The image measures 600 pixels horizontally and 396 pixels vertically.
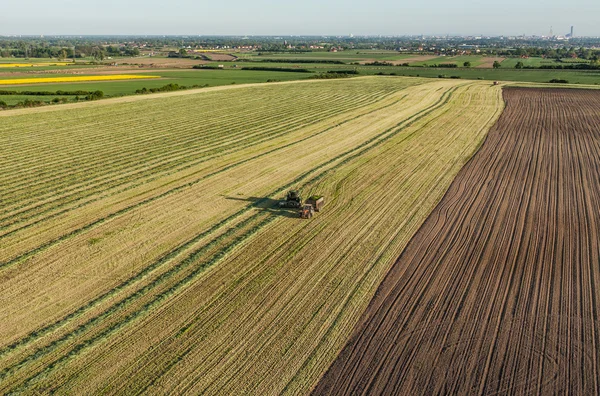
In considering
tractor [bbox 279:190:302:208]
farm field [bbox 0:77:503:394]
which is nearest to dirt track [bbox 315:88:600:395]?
farm field [bbox 0:77:503:394]

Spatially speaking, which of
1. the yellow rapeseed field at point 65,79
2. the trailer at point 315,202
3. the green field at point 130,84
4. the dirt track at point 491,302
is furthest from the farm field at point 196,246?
the yellow rapeseed field at point 65,79

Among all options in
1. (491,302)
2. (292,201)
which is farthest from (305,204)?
(491,302)

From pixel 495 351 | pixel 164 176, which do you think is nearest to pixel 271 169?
pixel 164 176

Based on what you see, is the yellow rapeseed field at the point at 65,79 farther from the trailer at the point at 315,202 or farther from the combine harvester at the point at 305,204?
the trailer at the point at 315,202

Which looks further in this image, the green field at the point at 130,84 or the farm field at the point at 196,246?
the green field at the point at 130,84

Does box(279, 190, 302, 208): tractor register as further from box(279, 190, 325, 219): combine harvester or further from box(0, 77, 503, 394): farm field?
box(0, 77, 503, 394): farm field

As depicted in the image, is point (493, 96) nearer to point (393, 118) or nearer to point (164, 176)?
point (393, 118)
